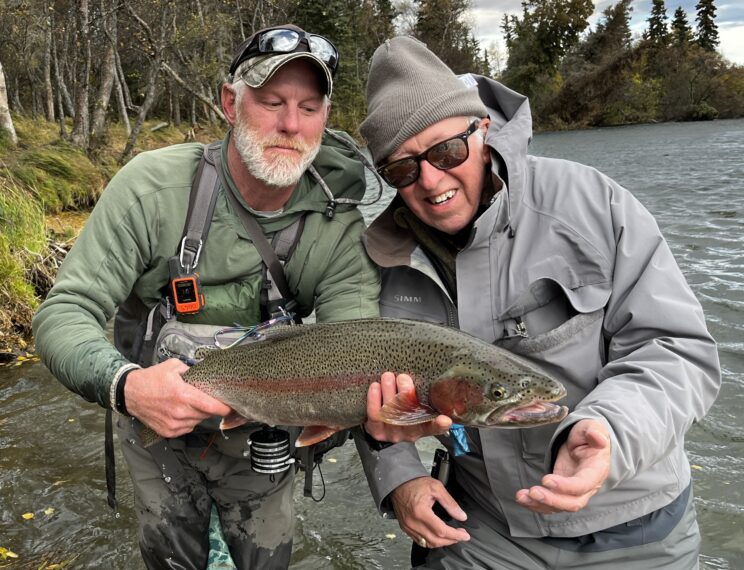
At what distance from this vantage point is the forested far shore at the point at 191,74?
1133cm

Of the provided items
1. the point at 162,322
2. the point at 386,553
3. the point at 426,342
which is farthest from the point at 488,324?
the point at 386,553

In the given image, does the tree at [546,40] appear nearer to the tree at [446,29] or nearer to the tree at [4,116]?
the tree at [446,29]

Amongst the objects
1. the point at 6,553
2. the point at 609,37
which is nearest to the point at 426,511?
the point at 6,553

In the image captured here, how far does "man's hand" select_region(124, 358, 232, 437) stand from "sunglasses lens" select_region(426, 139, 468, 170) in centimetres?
141

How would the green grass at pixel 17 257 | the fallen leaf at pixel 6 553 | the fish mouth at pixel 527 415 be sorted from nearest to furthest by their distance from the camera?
the fish mouth at pixel 527 415, the fallen leaf at pixel 6 553, the green grass at pixel 17 257

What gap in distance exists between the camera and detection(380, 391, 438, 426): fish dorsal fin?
2484 mm

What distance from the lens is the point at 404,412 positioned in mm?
2510

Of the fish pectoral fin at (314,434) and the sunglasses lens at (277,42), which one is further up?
the sunglasses lens at (277,42)

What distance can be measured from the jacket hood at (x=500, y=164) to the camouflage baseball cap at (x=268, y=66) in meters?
0.74

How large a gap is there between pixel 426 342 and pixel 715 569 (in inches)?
108

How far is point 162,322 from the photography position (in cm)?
317

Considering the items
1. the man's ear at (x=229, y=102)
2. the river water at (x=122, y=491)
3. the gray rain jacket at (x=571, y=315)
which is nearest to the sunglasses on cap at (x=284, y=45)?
the man's ear at (x=229, y=102)

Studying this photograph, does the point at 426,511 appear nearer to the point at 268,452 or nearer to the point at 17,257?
the point at 268,452

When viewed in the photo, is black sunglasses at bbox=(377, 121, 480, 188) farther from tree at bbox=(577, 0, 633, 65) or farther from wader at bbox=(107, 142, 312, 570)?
tree at bbox=(577, 0, 633, 65)
